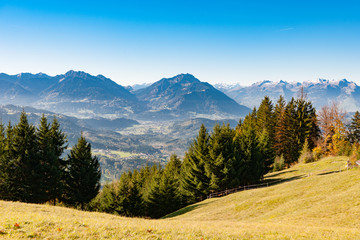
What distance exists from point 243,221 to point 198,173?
2419 centimetres

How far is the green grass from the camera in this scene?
9.45 meters

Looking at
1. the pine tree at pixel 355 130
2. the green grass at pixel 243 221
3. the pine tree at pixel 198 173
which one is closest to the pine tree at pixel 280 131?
the pine tree at pixel 355 130

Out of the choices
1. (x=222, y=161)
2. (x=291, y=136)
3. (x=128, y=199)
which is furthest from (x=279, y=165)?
(x=128, y=199)

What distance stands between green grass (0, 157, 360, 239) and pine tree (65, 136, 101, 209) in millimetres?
18939

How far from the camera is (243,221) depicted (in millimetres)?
19688

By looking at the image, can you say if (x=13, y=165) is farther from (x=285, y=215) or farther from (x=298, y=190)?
(x=298, y=190)

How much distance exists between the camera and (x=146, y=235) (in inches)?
371

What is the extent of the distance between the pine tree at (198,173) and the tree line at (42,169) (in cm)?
1845

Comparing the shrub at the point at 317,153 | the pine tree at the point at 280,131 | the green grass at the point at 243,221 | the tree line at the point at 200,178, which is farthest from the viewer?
the pine tree at the point at 280,131

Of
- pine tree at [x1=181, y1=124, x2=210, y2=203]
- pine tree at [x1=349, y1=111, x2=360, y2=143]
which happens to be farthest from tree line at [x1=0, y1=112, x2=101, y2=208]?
pine tree at [x1=349, y1=111, x2=360, y2=143]

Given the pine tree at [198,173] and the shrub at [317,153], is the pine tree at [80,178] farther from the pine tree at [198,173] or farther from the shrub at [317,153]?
the shrub at [317,153]

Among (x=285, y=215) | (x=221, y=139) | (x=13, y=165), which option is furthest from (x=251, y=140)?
(x=13, y=165)

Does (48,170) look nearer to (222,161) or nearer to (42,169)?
(42,169)

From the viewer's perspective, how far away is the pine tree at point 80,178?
36.5m
